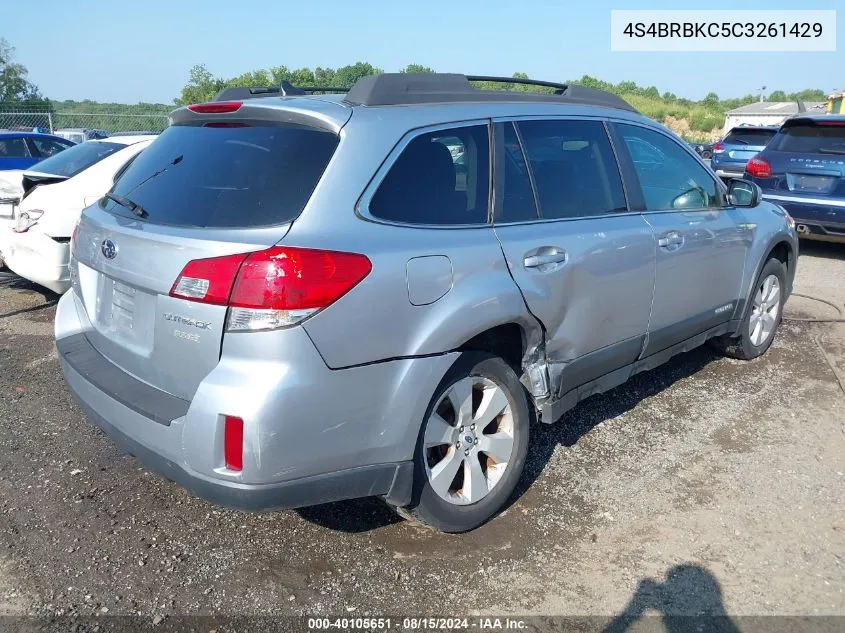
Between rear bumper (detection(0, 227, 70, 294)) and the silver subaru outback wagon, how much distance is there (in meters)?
2.68

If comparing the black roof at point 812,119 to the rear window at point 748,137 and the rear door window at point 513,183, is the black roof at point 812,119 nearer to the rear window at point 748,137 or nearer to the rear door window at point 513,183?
the rear window at point 748,137

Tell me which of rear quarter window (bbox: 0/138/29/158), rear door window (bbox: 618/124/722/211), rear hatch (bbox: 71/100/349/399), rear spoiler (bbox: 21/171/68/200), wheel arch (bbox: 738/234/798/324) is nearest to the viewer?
rear hatch (bbox: 71/100/349/399)

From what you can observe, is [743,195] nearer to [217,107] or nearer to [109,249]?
[217,107]

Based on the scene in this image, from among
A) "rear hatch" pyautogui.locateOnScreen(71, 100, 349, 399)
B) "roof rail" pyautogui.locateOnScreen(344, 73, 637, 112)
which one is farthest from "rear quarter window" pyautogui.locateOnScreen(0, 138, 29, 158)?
"roof rail" pyautogui.locateOnScreen(344, 73, 637, 112)

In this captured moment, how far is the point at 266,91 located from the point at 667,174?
2.34 metres

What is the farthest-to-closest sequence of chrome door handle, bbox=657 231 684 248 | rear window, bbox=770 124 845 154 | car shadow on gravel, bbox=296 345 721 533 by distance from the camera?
rear window, bbox=770 124 845 154, chrome door handle, bbox=657 231 684 248, car shadow on gravel, bbox=296 345 721 533

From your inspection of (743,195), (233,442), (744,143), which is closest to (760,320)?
(743,195)

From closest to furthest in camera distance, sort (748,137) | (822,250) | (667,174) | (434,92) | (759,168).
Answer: (434,92) < (667,174) < (759,168) < (822,250) < (748,137)

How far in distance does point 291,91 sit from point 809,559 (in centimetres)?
306

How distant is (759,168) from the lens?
29.7ft

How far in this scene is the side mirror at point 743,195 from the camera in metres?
4.99

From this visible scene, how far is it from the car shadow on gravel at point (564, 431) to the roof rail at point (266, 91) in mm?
1919

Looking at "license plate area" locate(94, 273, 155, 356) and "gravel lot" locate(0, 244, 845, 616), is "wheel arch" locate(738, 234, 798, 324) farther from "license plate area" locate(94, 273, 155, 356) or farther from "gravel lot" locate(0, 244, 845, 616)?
"license plate area" locate(94, 273, 155, 356)

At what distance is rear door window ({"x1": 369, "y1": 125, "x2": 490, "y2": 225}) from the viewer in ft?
9.44
